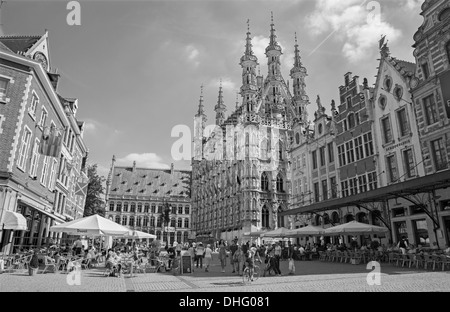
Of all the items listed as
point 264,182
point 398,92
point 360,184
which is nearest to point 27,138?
point 360,184

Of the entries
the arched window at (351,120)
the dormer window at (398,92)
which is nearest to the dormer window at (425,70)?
the dormer window at (398,92)

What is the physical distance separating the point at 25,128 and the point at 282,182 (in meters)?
45.2

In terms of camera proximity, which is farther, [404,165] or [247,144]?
[247,144]

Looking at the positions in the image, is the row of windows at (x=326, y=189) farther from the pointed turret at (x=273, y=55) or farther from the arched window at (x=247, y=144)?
the pointed turret at (x=273, y=55)

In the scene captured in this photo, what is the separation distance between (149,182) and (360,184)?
82.9 metres

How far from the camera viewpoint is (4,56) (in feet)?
63.2

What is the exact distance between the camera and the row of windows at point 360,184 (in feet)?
86.2

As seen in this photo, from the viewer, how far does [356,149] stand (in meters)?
28.6

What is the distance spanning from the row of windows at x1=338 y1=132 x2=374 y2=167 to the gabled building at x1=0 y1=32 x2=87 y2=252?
78.9ft

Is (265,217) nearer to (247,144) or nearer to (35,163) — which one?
(247,144)

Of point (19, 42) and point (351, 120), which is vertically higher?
point (19, 42)

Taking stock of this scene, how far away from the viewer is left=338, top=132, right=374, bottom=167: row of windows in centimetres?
2713

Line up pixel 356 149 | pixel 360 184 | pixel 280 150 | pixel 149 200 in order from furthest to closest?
pixel 149 200, pixel 280 150, pixel 356 149, pixel 360 184
